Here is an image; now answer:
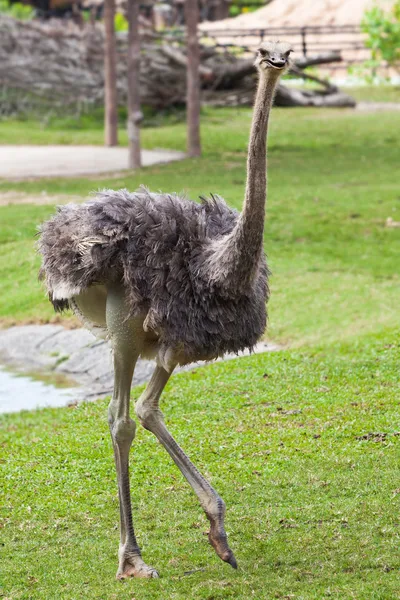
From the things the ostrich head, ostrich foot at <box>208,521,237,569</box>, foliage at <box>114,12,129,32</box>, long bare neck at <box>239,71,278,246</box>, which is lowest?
ostrich foot at <box>208,521,237,569</box>

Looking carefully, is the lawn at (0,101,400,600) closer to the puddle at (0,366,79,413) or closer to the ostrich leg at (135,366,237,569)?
the ostrich leg at (135,366,237,569)

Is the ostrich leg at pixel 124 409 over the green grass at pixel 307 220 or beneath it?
over

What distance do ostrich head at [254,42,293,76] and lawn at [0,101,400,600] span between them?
7.49 feet

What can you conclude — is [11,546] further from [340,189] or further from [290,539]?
[340,189]

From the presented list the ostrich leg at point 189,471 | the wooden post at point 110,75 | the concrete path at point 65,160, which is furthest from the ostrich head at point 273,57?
the wooden post at point 110,75

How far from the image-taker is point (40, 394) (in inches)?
399

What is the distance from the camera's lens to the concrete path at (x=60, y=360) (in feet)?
32.5

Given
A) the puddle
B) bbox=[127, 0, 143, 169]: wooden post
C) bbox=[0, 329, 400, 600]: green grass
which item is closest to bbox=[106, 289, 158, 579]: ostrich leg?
bbox=[0, 329, 400, 600]: green grass

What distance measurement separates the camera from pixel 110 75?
23047 millimetres

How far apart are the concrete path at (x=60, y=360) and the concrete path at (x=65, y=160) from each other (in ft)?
26.6

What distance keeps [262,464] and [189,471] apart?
1.54 metres

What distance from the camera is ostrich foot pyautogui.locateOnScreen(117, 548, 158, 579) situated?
5.15 metres

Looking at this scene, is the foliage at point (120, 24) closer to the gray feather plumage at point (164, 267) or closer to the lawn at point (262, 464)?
the lawn at point (262, 464)

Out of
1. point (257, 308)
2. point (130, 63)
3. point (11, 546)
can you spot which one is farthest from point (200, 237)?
point (130, 63)
